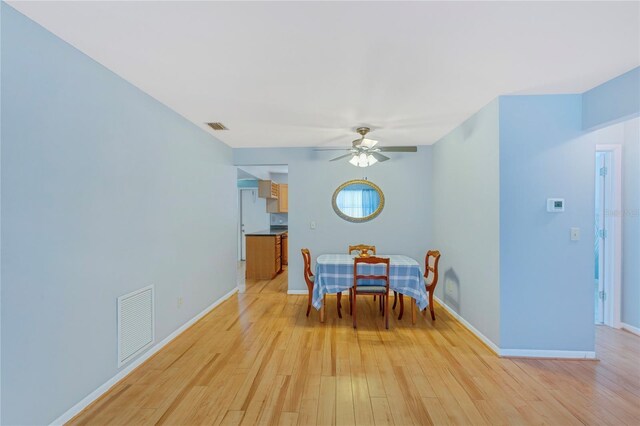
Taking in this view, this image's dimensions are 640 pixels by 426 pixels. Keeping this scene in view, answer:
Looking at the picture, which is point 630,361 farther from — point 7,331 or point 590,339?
point 7,331

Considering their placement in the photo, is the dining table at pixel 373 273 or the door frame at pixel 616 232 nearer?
the door frame at pixel 616 232

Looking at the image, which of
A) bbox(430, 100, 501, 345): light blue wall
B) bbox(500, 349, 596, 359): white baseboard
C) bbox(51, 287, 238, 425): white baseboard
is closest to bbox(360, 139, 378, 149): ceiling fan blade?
bbox(430, 100, 501, 345): light blue wall

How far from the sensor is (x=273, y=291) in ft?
16.0

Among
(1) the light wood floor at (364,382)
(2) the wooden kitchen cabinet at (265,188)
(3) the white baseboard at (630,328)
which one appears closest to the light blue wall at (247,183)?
(2) the wooden kitchen cabinet at (265,188)

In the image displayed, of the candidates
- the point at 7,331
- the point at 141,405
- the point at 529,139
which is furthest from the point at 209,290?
the point at 529,139

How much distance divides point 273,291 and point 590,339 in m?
4.05

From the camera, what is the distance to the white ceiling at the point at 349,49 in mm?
1541

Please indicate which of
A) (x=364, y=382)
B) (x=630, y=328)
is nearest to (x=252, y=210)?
(x=364, y=382)

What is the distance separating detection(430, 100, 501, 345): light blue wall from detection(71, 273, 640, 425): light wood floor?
43 centimetres

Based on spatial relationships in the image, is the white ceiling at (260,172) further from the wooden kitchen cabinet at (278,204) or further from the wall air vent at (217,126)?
the wall air vent at (217,126)

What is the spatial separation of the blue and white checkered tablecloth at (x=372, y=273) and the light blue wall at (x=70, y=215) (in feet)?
5.46

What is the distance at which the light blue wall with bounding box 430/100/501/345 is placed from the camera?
2729 mm

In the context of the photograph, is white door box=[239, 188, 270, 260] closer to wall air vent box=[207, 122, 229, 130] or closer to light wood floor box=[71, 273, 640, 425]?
wall air vent box=[207, 122, 229, 130]

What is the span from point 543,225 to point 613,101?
3.74ft
